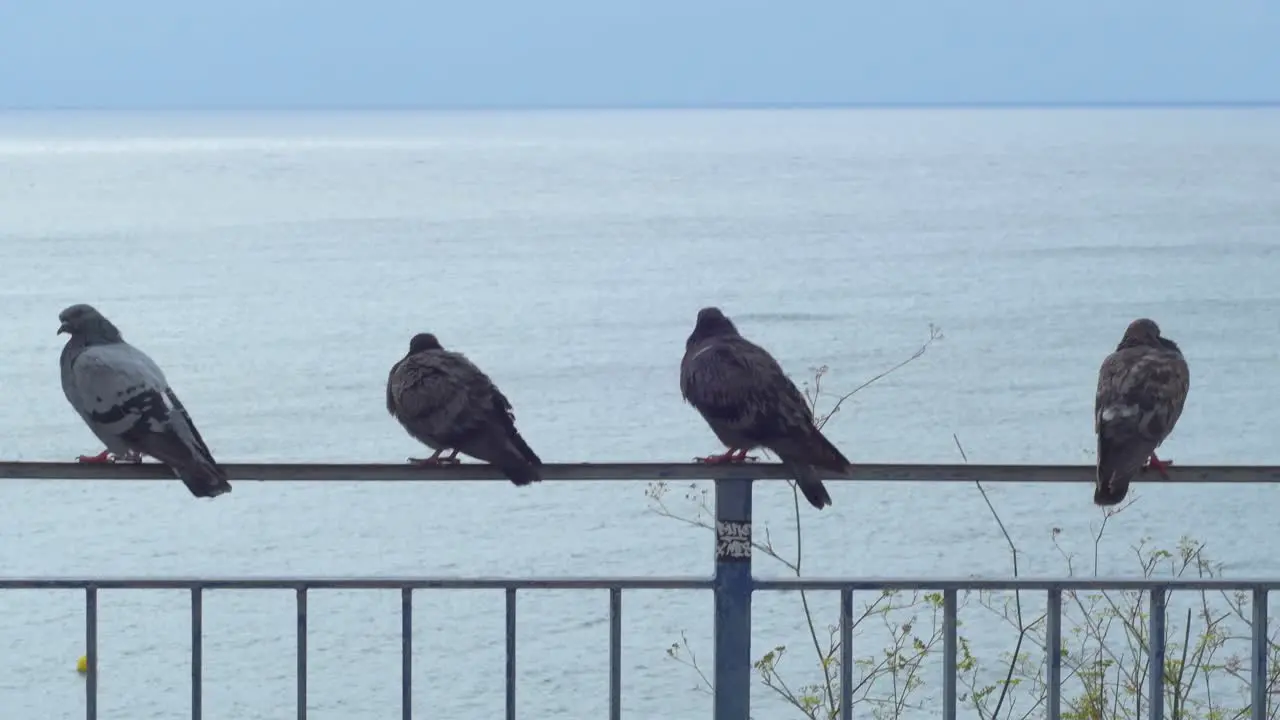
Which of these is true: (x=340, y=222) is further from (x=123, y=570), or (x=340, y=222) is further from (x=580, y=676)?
(x=580, y=676)

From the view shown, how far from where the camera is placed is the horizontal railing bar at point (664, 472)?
3953mm

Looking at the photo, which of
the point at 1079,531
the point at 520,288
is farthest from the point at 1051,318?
the point at 1079,531

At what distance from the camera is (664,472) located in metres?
3.97

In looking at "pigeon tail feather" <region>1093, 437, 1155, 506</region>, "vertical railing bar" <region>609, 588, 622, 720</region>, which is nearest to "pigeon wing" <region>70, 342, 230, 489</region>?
"vertical railing bar" <region>609, 588, 622, 720</region>

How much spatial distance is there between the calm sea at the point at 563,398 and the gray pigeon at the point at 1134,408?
476 inches

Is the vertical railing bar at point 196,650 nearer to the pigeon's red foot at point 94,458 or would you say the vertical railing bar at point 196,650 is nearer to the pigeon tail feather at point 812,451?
the pigeon's red foot at point 94,458

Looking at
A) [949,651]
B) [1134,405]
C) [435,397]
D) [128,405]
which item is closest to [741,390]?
[435,397]

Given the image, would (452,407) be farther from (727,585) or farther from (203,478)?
(727,585)

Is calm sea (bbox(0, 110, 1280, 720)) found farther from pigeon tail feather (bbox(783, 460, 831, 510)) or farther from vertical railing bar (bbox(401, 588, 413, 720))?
vertical railing bar (bbox(401, 588, 413, 720))

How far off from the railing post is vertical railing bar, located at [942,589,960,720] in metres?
0.42

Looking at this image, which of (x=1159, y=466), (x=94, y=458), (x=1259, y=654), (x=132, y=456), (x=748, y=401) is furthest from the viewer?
(x=132, y=456)

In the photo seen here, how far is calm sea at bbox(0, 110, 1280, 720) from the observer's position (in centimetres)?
1973

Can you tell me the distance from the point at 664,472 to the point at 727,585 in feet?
0.97

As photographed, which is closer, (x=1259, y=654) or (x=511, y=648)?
(x=511, y=648)
